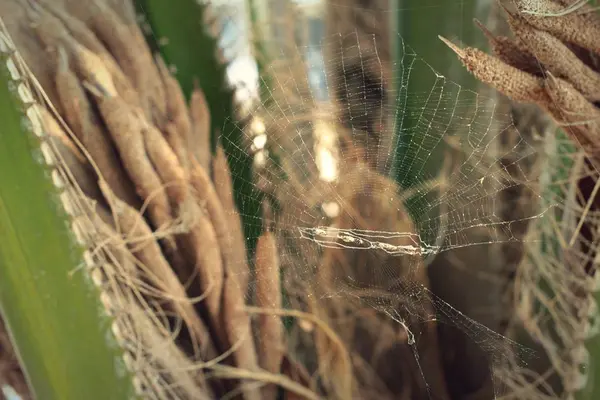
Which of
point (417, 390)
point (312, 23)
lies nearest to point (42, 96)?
point (312, 23)

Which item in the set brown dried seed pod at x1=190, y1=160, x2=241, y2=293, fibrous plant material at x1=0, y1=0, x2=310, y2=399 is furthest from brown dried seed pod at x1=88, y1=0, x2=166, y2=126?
brown dried seed pod at x1=190, y1=160, x2=241, y2=293

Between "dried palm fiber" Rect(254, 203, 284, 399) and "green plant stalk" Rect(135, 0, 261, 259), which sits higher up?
"green plant stalk" Rect(135, 0, 261, 259)

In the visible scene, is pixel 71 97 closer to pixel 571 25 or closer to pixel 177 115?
pixel 177 115

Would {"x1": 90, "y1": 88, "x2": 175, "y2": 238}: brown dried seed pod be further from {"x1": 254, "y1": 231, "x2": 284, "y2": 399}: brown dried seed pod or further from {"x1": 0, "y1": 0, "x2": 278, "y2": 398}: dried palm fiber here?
{"x1": 254, "y1": 231, "x2": 284, "y2": 399}: brown dried seed pod

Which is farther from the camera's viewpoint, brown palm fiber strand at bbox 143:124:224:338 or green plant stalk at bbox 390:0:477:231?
brown palm fiber strand at bbox 143:124:224:338

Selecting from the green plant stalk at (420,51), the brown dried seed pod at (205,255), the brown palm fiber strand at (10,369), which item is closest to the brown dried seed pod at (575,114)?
the green plant stalk at (420,51)

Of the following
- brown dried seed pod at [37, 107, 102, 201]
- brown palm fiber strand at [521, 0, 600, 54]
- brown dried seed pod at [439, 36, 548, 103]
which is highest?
brown palm fiber strand at [521, 0, 600, 54]

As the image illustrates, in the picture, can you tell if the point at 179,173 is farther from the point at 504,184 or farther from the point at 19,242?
the point at 504,184

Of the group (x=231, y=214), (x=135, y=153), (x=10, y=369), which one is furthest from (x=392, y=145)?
(x=10, y=369)
